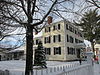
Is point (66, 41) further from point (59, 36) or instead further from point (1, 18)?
point (1, 18)

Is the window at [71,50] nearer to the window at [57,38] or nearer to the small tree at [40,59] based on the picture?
the window at [57,38]

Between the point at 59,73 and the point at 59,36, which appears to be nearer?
the point at 59,73

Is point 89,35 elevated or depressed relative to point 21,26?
elevated

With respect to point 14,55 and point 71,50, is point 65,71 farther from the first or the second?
point 71,50

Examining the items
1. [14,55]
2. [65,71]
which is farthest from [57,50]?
[65,71]

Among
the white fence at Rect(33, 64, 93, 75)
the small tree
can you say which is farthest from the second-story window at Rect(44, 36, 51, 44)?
the white fence at Rect(33, 64, 93, 75)

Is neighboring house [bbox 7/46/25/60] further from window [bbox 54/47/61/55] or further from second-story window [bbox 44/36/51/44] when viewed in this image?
second-story window [bbox 44/36/51/44]

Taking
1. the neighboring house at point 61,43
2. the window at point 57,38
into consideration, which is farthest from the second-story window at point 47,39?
the window at point 57,38

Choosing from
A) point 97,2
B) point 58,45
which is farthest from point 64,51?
point 97,2

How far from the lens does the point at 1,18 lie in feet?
12.4

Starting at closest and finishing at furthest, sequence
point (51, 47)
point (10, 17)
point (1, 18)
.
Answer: point (1, 18), point (10, 17), point (51, 47)

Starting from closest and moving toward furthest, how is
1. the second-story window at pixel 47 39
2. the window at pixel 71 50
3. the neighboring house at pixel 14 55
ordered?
the neighboring house at pixel 14 55, the window at pixel 71 50, the second-story window at pixel 47 39

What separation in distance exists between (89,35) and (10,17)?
3532 centimetres

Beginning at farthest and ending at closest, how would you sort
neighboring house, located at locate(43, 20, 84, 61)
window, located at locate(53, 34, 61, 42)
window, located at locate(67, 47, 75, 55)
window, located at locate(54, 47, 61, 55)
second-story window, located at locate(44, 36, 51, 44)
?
1. second-story window, located at locate(44, 36, 51, 44)
2. window, located at locate(67, 47, 75, 55)
3. window, located at locate(53, 34, 61, 42)
4. window, located at locate(54, 47, 61, 55)
5. neighboring house, located at locate(43, 20, 84, 61)
